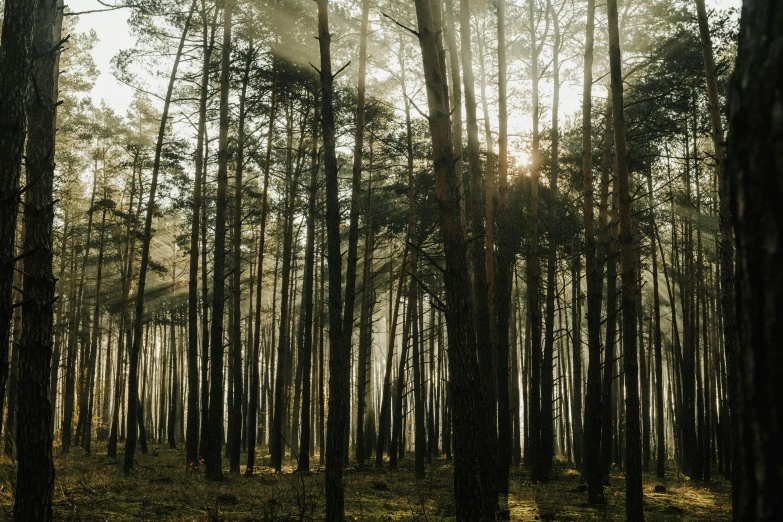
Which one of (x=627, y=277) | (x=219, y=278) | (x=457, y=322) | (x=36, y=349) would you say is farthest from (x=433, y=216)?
(x=36, y=349)

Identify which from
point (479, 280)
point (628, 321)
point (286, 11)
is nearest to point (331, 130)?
point (479, 280)

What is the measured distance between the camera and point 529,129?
16.0 m

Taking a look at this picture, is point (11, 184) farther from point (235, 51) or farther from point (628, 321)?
point (235, 51)

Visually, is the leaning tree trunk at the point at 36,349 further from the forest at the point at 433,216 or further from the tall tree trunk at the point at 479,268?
the tall tree trunk at the point at 479,268

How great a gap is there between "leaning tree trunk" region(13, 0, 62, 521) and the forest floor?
1.02 meters

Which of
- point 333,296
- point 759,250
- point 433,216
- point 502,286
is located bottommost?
point 759,250

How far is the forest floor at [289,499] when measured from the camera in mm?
7949

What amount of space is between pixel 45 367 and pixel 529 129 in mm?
13544

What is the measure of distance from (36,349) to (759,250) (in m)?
5.91

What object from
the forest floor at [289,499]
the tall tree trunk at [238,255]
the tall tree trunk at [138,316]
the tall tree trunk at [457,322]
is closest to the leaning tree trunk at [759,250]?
the tall tree trunk at [457,322]

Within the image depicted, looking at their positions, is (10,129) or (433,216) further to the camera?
(433,216)

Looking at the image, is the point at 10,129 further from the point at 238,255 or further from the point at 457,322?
the point at 238,255

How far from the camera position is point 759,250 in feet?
4.65

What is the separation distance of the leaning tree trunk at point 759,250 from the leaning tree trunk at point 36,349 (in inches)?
213
